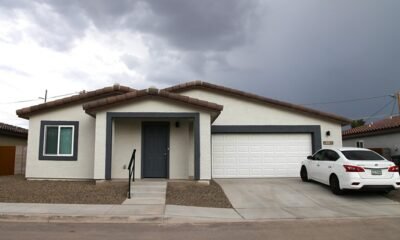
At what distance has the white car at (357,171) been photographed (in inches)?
440

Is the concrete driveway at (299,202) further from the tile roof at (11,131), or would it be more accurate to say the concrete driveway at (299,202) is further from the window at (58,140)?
the tile roof at (11,131)

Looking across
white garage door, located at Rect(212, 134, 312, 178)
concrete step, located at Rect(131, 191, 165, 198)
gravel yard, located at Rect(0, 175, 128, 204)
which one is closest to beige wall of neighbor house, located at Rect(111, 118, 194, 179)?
gravel yard, located at Rect(0, 175, 128, 204)

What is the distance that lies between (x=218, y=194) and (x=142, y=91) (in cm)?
462

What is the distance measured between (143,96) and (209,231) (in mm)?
6999

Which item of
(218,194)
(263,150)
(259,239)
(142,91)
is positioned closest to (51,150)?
(142,91)

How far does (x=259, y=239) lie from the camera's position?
7055 mm

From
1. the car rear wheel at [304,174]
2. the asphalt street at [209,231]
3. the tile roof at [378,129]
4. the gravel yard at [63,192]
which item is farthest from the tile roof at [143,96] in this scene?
the tile roof at [378,129]

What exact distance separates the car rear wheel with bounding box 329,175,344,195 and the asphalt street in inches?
121

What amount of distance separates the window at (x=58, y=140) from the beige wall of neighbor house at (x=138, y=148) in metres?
1.85

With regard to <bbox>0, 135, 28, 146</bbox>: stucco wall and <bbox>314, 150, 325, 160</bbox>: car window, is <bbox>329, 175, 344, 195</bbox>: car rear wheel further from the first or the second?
<bbox>0, 135, 28, 146</bbox>: stucco wall

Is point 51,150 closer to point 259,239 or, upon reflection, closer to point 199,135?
point 199,135

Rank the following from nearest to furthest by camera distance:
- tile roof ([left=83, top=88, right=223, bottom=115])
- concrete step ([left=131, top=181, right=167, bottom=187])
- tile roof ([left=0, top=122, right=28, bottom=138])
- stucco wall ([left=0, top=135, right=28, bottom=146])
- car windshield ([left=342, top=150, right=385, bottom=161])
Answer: car windshield ([left=342, top=150, right=385, bottom=161]) < concrete step ([left=131, top=181, right=167, bottom=187]) < tile roof ([left=83, top=88, right=223, bottom=115]) < tile roof ([left=0, top=122, right=28, bottom=138]) < stucco wall ([left=0, top=135, right=28, bottom=146])

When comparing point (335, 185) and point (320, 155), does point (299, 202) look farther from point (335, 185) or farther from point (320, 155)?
point (320, 155)

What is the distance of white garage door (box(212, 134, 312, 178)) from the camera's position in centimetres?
1605
